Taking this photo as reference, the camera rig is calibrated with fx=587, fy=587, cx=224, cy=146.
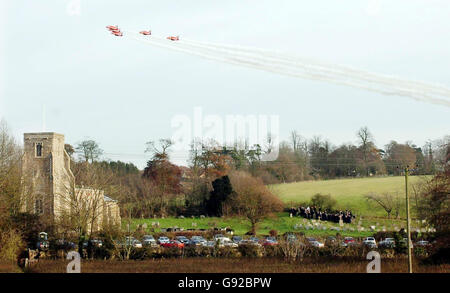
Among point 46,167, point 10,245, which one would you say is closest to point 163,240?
point 10,245

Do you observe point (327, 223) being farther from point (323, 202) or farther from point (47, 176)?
point (47, 176)

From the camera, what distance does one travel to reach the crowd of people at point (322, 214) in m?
62.3

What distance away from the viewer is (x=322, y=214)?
6438 cm

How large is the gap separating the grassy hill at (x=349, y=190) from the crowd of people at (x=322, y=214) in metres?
3.48

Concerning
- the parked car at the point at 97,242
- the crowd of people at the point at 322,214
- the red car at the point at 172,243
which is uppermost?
the crowd of people at the point at 322,214

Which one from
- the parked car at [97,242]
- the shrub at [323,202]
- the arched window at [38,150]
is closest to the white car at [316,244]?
the parked car at [97,242]

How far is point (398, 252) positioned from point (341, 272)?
1006cm

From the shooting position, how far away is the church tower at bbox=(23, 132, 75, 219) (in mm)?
56312

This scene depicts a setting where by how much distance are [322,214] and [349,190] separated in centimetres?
1615

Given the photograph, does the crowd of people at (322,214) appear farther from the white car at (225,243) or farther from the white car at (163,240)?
the white car at (163,240)

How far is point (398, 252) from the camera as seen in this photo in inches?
1582

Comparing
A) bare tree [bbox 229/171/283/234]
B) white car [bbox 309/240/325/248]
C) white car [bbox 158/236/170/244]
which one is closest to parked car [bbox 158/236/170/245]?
white car [bbox 158/236/170/244]

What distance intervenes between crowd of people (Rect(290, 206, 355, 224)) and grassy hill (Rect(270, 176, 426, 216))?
3.48m
